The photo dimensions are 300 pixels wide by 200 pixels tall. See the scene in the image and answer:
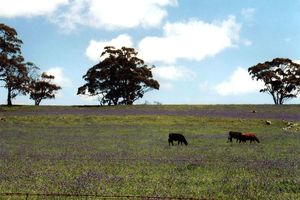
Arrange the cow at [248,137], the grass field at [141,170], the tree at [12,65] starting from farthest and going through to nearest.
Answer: the tree at [12,65] < the cow at [248,137] < the grass field at [141,170]

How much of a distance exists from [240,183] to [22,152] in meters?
15.6

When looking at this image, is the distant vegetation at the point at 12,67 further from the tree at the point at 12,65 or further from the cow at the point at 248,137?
the cow at the point at 248,137

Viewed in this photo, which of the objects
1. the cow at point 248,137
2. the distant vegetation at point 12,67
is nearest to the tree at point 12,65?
the distant vegetation at point 12,67

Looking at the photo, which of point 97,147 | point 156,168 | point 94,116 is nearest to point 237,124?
point 94,116

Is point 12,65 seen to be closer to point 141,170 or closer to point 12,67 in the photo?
point 12,67

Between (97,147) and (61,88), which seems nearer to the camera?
(97,147)

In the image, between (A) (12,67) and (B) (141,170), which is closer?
(B) (141,170)

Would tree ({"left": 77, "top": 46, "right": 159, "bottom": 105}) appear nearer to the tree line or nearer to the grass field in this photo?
the tree line

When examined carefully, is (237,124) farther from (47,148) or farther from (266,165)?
(266,165)

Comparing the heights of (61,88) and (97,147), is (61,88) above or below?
above

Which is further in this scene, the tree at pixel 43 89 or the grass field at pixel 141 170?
the tree at pixel 43 89

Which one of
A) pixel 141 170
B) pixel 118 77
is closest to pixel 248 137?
pixel 141 170

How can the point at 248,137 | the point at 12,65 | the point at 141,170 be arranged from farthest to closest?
1. the point at 12,65
2. the point at 248,137
3. the point at 141,170

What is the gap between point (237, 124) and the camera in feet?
187
